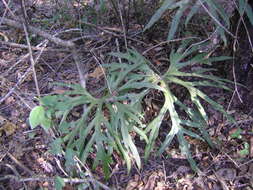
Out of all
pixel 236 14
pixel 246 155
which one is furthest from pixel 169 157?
pixel 236 14

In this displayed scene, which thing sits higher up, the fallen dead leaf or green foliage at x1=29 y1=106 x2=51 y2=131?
green foliage at x1=29 y1=106 x2=51 y2=131

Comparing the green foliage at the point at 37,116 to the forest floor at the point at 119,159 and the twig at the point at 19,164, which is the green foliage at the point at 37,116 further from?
the twig at the point at 19,164

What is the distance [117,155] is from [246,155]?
2.74 feet

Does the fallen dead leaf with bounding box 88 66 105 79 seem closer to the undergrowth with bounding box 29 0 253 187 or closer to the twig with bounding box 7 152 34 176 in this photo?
the undergrowth with bounding box 29 0 253 187

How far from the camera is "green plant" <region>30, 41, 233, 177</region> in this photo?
179 cm

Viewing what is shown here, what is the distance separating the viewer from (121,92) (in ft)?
6.72

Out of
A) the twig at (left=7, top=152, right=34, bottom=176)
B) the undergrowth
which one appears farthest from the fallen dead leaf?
the twig at (left=7, top=152, right=34, bottom=176)

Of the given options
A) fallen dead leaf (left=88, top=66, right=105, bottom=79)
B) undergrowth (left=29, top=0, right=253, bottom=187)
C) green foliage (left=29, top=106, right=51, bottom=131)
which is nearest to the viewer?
green foliage (left=29, top=106, right=51, bottom=131)

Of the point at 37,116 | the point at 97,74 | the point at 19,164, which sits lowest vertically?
the point at 19,164

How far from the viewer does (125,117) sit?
6.26 feet

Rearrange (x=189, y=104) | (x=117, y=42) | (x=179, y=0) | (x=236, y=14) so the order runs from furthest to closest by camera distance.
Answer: (x=117, y=42) → (x=189, y=104) → (x=236, y=14) → (x=179, y=0)

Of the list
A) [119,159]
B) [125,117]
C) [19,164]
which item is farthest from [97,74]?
[19,164]

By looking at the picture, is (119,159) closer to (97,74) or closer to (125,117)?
(125,117)

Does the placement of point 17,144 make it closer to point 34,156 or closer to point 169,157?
point 34,156
